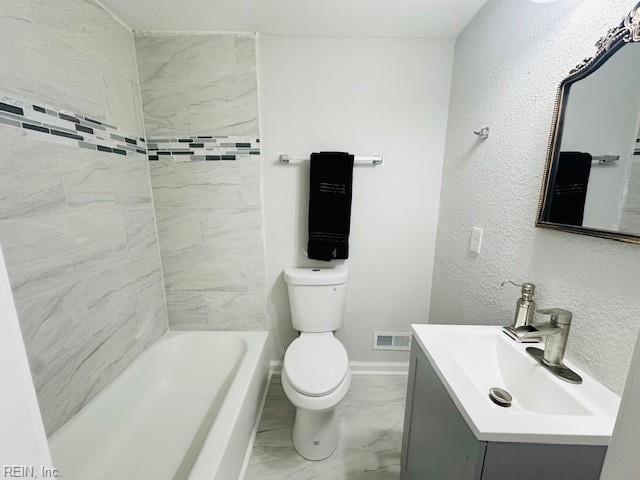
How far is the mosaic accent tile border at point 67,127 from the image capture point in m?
0.82

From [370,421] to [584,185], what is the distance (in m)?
1.45

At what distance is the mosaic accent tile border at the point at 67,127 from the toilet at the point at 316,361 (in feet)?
3.53

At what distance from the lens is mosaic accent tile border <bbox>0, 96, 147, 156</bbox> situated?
0.82m

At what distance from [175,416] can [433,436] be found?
4.14ft

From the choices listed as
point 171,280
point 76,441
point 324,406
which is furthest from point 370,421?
point 171,280

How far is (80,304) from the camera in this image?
103cm

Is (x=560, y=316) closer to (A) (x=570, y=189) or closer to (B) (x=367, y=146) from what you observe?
(A) (x=570, y=189)

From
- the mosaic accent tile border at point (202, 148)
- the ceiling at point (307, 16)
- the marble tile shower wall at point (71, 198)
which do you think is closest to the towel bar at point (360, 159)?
the mosaic accent tile border at point (202, 148)

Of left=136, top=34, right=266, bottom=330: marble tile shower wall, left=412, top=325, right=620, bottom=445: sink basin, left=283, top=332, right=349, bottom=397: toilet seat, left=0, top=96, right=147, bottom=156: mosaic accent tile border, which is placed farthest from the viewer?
left=136, top=34, right=266, bottom=330: marble tile shower wall

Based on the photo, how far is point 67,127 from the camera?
990 millimetres

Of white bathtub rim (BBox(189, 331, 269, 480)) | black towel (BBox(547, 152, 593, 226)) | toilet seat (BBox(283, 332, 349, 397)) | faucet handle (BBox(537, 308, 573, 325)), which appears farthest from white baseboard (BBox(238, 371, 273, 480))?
black towel (BBox(547, 152, 593, 226))

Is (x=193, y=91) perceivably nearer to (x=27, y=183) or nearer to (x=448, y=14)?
(x=27, y=183)

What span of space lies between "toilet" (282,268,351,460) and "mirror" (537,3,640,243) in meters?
1.03

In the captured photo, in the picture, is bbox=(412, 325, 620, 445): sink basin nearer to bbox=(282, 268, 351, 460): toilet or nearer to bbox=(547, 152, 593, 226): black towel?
bbox=(547, 152, 593, 226): black towel
